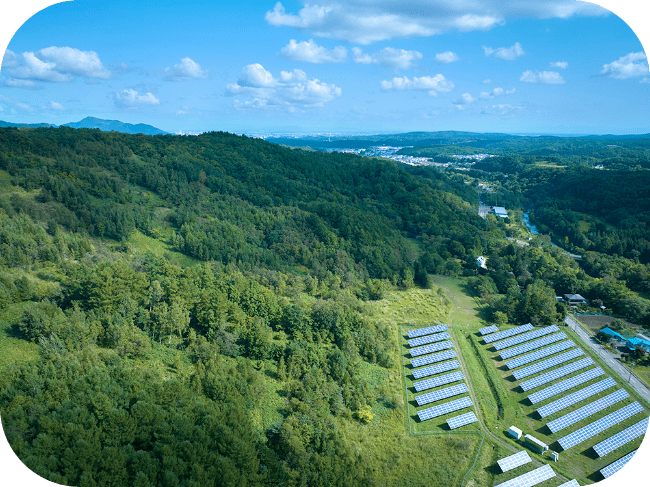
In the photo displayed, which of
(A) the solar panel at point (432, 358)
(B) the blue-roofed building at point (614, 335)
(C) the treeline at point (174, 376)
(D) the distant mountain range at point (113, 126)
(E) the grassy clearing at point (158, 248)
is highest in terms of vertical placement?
(D) the distant mountain range at point (113, 126)

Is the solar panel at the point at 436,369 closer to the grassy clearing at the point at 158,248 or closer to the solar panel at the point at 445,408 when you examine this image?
the solar panel at the point at 445,408

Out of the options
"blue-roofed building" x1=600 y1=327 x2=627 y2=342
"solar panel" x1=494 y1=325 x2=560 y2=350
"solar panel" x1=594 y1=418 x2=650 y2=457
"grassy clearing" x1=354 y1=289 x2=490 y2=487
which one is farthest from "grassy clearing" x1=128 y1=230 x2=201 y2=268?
"blue-roofed building" x1=600 y1=327 x2=627 y2=342

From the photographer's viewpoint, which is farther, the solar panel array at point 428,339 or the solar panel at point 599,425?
the solar panel array at point 428,339

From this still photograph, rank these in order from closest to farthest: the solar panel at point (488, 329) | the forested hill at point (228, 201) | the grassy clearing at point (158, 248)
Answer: the solar panel at point (488, 329), the forested hill at point (228, 201), the grassy clearing at point (158, 248)

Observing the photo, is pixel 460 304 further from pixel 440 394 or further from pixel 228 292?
pixel 228 292

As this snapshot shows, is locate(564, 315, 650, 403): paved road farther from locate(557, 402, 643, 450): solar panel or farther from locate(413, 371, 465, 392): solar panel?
locate(413, 371, 465, 392): solar panel

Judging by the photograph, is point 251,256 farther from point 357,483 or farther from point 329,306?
point 357,483

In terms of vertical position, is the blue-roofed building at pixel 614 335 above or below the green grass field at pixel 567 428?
above

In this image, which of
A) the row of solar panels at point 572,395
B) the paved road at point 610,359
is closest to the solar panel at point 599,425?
the row of solar panels at point 572,395
